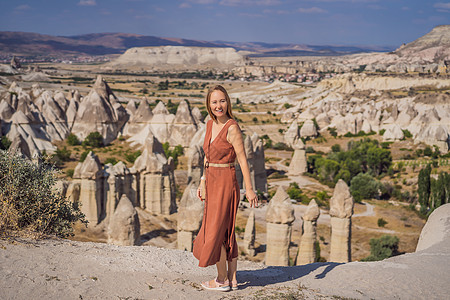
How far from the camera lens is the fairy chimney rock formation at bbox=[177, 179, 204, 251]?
36.9 feet

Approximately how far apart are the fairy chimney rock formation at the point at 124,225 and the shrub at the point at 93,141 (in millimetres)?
24195

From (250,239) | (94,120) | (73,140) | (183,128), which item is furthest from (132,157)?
(250,239)

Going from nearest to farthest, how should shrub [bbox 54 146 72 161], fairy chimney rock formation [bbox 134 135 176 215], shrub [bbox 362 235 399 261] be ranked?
shrub [bbox 362 235 399 261] → fairy chimney rock formation [bbox 134 135 176 215] → shrub [bbox 54 146 72 161]

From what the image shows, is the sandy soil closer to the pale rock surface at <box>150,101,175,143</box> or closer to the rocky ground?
the rocky ground

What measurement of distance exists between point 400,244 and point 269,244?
10247 millimetres

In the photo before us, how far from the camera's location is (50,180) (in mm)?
6863

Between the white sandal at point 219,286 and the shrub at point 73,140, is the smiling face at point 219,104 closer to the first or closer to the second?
the white sandal at point 219,286

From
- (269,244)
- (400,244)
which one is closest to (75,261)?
(269,244)

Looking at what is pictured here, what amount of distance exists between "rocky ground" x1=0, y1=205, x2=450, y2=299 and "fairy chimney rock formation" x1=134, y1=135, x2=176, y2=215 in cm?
1199

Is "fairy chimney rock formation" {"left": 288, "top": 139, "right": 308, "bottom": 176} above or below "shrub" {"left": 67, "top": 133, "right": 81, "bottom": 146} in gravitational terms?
below

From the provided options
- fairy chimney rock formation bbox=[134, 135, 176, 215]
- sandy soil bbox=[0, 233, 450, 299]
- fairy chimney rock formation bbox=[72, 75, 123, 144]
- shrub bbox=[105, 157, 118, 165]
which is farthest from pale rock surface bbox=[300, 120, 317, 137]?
sandy soil bbox=[0, 233, 450, 299]

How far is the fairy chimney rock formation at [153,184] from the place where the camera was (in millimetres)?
19031

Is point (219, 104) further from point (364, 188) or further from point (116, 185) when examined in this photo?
point (364, 188)

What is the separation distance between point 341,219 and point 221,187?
765 centimetres
